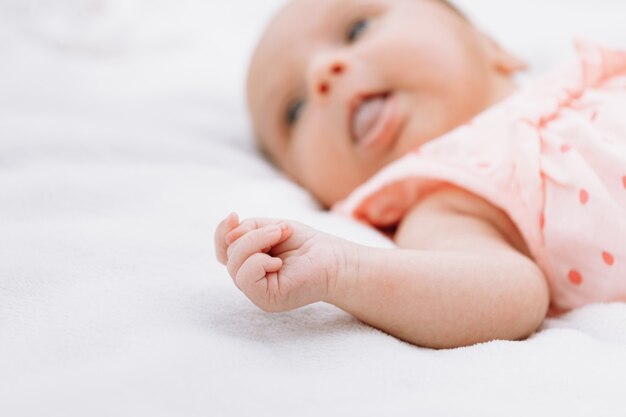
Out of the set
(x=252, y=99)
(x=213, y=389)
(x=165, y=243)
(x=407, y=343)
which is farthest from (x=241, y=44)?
(x=213, y=389)

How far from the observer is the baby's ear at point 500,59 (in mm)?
1325

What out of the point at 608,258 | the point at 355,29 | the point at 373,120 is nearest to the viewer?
the point at 608,258

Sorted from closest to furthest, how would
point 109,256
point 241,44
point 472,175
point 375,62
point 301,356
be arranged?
point 301,356, point 109,256, point 472,175, point 375,62, point 241,44

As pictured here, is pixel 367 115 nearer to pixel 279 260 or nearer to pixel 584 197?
pixel 584 197

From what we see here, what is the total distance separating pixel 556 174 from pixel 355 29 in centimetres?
53

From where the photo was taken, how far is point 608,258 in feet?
2.62

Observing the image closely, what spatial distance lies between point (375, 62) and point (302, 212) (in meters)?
0.34

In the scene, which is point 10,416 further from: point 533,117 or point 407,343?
point 533,117

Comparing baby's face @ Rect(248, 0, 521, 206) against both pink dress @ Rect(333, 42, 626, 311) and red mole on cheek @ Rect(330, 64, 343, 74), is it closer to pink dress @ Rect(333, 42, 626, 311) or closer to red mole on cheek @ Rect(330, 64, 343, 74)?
red mole on cheek @ Rect(330, 64, 343, 74)

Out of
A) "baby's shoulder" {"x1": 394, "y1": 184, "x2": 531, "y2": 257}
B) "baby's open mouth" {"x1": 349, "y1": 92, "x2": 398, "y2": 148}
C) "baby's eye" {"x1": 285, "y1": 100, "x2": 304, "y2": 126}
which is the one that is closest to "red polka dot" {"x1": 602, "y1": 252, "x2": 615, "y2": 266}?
"baby's shoulder" {"x1": 394, "y1": 184, "x2": 531, "y2": 257}

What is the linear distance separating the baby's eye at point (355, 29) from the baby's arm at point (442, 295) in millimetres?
589

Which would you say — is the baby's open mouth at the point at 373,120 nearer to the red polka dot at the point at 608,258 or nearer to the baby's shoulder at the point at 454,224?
the baby's shoulder at the point at 454,224

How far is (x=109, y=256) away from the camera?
721mm

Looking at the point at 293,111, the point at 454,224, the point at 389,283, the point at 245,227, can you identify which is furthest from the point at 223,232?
the point at 293,111
